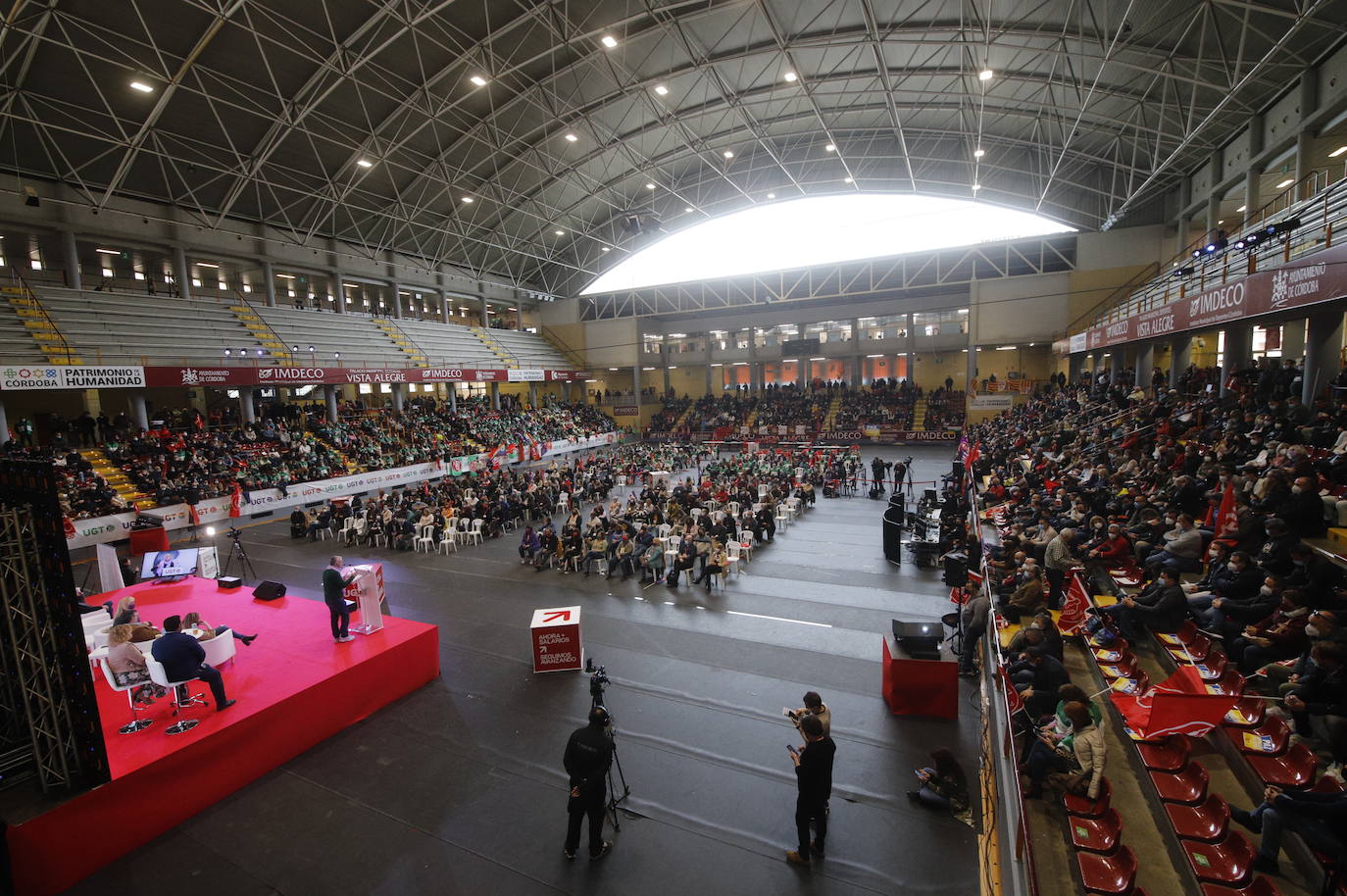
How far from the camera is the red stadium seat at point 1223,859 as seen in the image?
3.77m

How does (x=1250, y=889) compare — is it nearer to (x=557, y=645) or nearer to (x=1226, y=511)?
(x=1226, y=511)

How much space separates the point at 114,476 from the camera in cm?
1914

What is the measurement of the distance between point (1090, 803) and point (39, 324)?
31641 millimetres

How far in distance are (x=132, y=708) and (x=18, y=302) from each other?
24203mm

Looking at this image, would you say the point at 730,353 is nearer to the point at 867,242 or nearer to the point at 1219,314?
the point at 867,242

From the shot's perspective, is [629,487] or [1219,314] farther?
[629,487]

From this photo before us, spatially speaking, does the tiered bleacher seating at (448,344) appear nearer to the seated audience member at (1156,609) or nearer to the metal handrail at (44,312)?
the metal handrail at (44,312)

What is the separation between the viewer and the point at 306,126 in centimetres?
2427

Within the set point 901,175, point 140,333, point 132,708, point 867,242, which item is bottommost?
point 132,708

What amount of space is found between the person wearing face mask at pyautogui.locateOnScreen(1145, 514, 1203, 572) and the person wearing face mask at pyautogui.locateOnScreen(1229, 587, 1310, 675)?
6.66ft

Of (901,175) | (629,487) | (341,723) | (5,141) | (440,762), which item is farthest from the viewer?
(901,175)

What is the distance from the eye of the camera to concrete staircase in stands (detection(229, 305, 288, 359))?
26.8m

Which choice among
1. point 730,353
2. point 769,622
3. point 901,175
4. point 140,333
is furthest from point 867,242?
point 140,333

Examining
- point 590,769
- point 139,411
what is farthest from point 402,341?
point 590,769
